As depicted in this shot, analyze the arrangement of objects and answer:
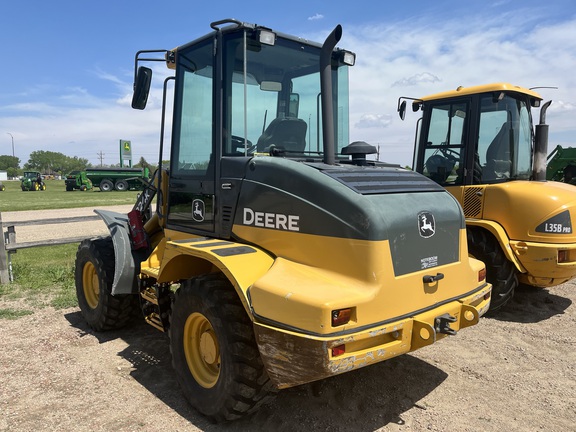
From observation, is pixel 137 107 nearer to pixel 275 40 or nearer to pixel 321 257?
pixel 275 40

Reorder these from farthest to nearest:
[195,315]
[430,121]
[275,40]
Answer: [430,121] → [275,40] → [195,315]

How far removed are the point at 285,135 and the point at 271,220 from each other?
884mm

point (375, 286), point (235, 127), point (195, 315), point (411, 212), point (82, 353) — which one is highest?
point (235, 127)

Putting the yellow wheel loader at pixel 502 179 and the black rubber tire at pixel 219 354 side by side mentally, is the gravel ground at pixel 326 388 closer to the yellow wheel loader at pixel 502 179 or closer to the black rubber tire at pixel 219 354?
the black rubber tire at pixel 219 354

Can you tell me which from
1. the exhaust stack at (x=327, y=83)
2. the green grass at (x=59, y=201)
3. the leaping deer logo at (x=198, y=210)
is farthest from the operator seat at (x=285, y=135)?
the green grass at (x=59, y=201)

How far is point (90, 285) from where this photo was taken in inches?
208

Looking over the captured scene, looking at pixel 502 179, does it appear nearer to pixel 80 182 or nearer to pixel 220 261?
pixel 220 261

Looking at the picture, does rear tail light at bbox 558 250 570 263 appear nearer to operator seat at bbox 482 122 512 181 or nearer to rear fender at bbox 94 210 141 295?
operator seat at bbox 482 122 512 181

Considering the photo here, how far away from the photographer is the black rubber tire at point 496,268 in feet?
18.2

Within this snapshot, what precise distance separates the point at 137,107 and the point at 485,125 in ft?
14.7

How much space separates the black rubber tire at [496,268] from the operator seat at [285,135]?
3.17m

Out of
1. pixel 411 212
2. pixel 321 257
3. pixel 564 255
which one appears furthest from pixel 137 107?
pixel 564 255

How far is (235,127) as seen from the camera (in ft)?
11.6

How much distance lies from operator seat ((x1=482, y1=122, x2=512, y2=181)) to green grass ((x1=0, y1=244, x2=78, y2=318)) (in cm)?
580
